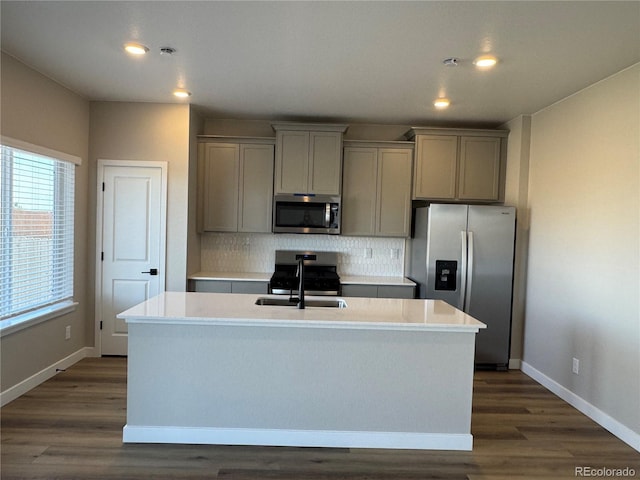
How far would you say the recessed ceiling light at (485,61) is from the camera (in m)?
3.00

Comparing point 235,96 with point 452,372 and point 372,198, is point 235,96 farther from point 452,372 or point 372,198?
point 452,372

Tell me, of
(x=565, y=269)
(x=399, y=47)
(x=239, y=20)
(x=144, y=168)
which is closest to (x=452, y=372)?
(x=565, y=269)

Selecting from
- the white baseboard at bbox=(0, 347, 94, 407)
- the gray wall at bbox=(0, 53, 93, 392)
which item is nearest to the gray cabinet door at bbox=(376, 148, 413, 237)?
the gray wall at bbox=(0, 53, 93, 392)

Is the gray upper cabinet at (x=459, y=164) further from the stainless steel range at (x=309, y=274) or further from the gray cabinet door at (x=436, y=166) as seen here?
the stainless steel range at (x=309, y=274)

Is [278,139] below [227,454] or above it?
above

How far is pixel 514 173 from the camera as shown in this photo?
4672mm

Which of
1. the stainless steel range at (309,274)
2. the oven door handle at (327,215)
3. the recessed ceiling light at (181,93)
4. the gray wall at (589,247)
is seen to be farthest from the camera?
the oven door handle at (327,215)

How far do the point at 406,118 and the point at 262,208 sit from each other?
5.99 feet

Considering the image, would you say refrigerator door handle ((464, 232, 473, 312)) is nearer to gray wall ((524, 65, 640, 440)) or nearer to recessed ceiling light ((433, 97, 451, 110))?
gray wall ((524, 65, 640, 440))

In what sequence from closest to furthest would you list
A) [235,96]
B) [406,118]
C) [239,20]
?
1. [239,20]
2. [235,96]
3. [406,118]

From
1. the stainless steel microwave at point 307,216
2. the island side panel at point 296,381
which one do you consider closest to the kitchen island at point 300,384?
the island side panel at point 296,381

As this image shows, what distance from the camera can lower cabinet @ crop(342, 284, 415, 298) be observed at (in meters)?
4.68

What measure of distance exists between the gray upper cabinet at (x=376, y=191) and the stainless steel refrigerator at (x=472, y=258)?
53 centimetres

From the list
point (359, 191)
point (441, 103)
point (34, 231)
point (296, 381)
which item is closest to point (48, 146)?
point (34, 231)
